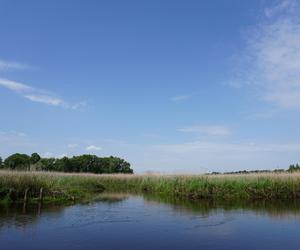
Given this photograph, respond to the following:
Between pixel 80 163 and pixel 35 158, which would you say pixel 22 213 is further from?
pixel 80 163

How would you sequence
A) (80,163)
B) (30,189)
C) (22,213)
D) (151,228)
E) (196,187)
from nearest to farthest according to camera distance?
(151,228)
(22,213)
(30,189)
(196,187)
(80,163)

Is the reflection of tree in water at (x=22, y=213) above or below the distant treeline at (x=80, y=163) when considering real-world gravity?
below

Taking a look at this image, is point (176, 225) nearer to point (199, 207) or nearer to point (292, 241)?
point (292, 241)

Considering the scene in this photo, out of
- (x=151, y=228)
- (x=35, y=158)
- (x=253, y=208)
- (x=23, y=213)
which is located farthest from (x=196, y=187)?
(x=35, y=158)

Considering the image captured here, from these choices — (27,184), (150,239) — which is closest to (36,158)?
(27,184)

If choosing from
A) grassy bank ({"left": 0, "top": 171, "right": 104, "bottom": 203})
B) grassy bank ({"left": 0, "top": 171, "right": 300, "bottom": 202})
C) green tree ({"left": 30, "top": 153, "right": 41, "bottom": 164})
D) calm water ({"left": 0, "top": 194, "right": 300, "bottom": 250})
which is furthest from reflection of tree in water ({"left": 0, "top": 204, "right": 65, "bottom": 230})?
green tree ({"left": 30, "top": 153, "right": 41, "bottom": 164})

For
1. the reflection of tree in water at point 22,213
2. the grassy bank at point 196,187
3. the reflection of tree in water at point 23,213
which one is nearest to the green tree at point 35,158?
the grassy bank at point 196,187

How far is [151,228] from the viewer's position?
44.1 ft

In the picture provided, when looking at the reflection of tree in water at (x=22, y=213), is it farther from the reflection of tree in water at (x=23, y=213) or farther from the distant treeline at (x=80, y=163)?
the distant treeline at (x=80, y=163)

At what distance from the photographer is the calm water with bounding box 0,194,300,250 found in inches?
424

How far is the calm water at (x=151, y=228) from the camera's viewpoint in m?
10.8

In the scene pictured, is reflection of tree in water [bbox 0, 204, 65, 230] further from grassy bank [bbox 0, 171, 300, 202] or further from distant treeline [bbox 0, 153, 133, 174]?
distant treeline [bbox 0, 153, 133, 174]

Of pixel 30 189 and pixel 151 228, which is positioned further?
pixel 30 189

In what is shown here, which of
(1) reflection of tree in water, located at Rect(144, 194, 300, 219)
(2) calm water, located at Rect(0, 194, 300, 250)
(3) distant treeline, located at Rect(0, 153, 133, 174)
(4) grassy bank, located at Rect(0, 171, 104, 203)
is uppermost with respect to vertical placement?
(3) distant treeline, located at Rect(0, 153, 133, 174)
